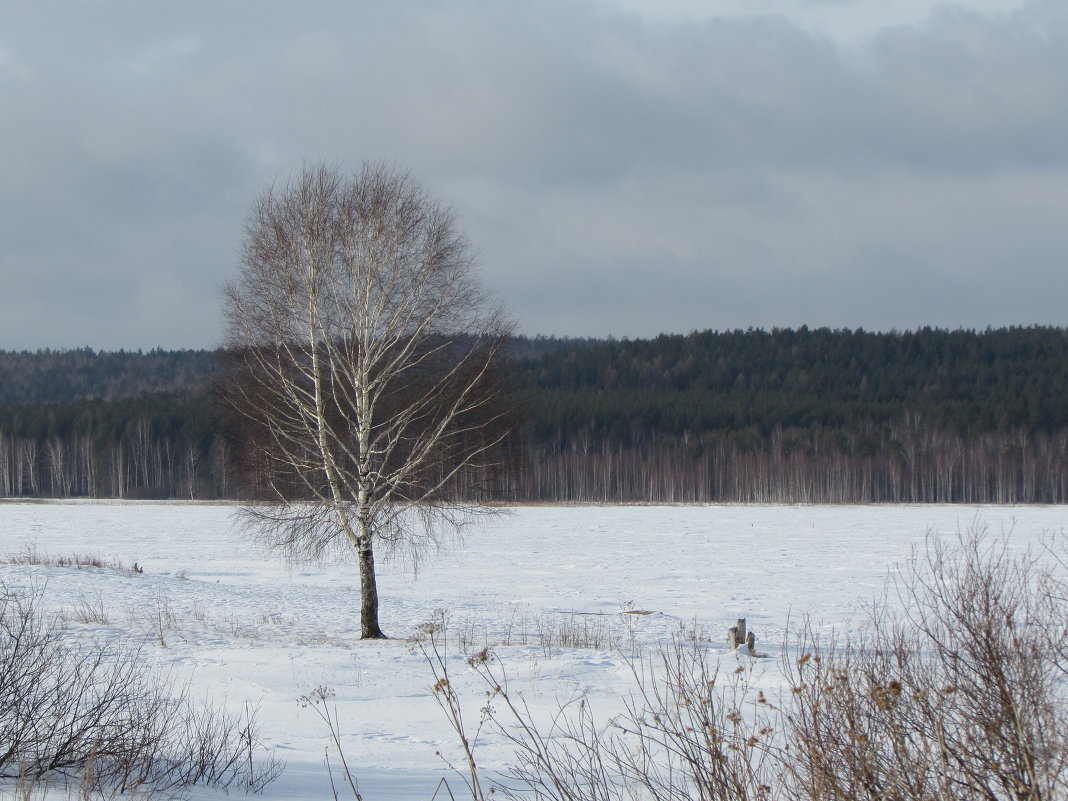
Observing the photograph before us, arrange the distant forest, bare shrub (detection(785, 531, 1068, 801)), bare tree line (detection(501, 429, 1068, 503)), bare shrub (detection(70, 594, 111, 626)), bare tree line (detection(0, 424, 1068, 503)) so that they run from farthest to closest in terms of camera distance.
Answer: the distant forest → bare tree line (detection(0, 424, 1068, 503)) → bare tree line (detection(501, 429, 1068, 503)) → bare shrub (detection(70, 594, 111, 626)) → bare shrub (detection(785, 531, 1068, 801))

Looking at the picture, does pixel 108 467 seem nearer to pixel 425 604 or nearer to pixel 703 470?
pixel 703 470

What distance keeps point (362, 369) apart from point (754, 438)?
3755 inches

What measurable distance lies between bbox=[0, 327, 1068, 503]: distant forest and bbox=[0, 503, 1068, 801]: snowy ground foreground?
170ft

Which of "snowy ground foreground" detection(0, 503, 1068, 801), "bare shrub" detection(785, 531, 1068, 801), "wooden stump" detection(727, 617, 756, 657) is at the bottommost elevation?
"snowy ground foreground" detection(0, 503, 1068, 801)

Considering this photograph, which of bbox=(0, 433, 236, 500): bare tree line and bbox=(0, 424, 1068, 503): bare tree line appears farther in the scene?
bbox=(0, 433, 236, 500): bare tree line

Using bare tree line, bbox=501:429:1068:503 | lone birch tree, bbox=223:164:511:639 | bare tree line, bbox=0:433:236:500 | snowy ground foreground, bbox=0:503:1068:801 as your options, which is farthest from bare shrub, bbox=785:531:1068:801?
bare tree line, bbox=0:433:236:500

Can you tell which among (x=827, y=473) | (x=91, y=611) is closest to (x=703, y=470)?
(x=827, y=473)

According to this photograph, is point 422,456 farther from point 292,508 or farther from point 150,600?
point 150,600

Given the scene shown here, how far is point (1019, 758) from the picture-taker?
390cm

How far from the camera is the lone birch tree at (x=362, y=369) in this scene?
15.4 m

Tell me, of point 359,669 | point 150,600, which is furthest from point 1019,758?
point 150,600

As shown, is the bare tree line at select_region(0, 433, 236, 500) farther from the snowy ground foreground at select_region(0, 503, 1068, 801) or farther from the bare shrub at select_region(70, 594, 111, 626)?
the bare shrub at select_region(70, 594, 111, 626)

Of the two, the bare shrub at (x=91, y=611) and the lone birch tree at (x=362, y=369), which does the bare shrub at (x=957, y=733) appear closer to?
the lone birch tree at (x=362, y=369)

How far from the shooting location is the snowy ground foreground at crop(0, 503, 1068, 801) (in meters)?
9.95
